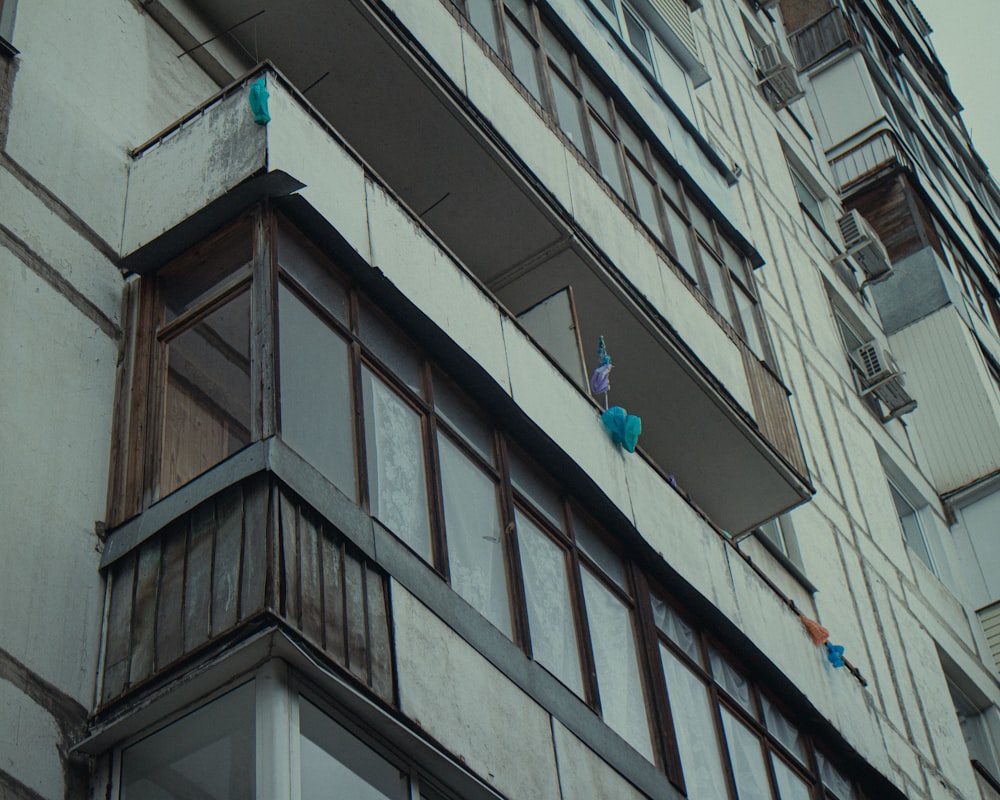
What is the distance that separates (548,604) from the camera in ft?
31.6

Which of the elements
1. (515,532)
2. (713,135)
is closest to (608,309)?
(515,532)

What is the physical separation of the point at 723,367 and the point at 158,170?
675 cm

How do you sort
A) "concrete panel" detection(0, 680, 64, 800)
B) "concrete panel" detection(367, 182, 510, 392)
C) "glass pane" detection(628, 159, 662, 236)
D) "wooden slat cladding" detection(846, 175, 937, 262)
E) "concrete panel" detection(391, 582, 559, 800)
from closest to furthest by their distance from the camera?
"concrete panel" detection(0, 680, 64, 800) < "concrete panel" detection(391, 582, 559, 800) < "concrete panel" detection(367, 182, 510, 392) < "glass pane" detection(628, 159, 662, 236) < "wooden slat cladding" detection(846, 175, 937, 262)

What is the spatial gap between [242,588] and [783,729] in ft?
21.3

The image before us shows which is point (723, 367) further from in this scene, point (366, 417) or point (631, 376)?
point (366, 417)

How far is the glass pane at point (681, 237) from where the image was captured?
15258 mm

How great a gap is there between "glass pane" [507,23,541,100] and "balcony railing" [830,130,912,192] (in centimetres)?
1693

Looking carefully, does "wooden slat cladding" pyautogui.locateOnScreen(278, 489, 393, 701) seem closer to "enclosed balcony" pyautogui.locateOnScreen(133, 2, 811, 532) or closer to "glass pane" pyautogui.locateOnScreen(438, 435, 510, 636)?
"glass pane" pyautogui.locateOnScreen(438, 435, 510, 636)

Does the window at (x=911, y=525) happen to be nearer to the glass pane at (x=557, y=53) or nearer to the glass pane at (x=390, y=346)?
the glass pane at (x=557, y=53)

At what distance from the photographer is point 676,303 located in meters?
14.3

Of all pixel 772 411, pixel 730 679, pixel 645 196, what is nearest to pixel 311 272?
pixel 730 679

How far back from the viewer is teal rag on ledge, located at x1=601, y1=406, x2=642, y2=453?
11391mm

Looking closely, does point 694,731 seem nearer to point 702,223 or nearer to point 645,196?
point 645,196

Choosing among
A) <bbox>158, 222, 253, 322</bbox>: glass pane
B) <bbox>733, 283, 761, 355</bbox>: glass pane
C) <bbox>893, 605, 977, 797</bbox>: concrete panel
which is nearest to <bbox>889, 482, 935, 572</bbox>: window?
<bbox>893, 605, 977, 797</bbox>: concrete panel
